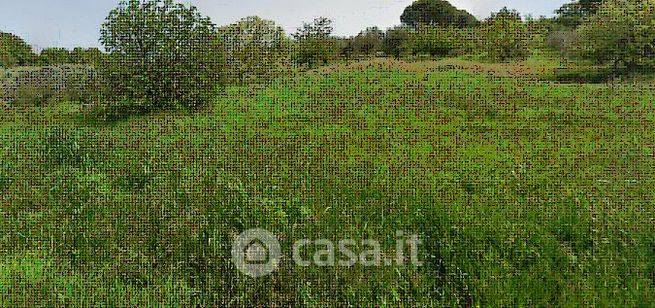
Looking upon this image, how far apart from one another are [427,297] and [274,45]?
15464mm

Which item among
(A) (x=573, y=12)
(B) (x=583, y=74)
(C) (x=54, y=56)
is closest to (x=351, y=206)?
(B) (x=583, y=74)

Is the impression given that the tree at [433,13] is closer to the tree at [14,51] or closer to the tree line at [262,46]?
the tree line at [262,46]

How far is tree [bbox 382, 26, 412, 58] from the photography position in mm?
17641

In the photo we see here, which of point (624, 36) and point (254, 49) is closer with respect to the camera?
point (624, 36)

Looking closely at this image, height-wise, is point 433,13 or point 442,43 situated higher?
point 433,13

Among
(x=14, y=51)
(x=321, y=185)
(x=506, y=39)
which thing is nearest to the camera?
(x=321, y=185)

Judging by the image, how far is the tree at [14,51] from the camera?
17.6m

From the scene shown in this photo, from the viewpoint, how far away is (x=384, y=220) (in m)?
3.58

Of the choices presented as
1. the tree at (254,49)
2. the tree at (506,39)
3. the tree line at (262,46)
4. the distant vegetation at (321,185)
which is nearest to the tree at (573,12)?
the tree line at (262,46)

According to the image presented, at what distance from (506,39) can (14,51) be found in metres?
15.7

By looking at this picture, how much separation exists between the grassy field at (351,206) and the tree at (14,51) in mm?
12688

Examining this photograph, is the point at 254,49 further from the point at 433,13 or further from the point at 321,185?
the point at 433,13

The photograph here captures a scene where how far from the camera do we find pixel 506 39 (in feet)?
50.6

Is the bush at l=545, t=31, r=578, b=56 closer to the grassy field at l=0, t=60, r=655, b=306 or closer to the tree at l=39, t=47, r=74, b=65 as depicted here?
the grassy field at l=0, t=60, r=655, b=306
